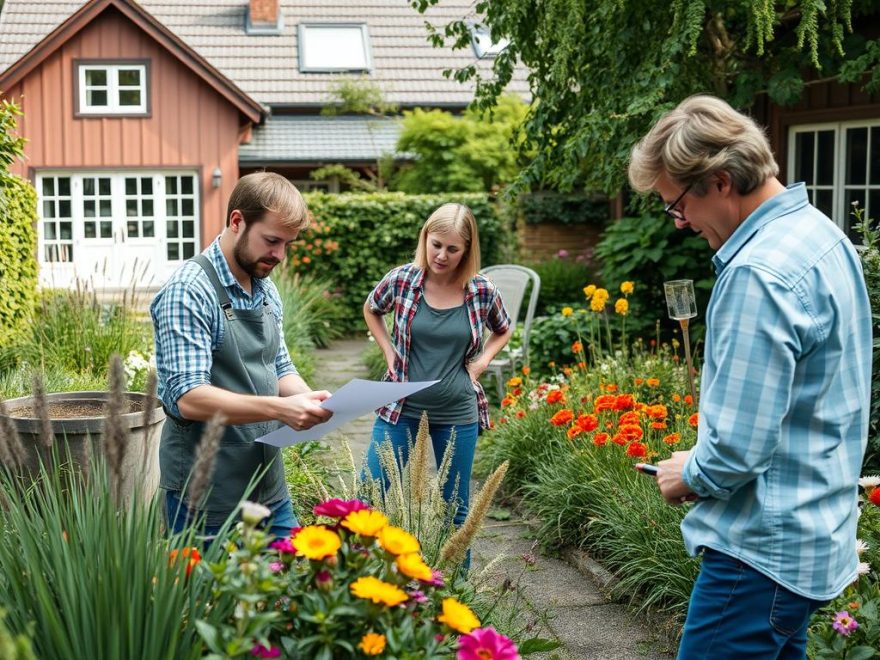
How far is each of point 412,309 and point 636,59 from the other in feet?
13.2

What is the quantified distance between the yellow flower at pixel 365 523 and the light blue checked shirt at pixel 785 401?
646mm

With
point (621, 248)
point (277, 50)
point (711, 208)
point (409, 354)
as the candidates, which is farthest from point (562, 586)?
point (277, 50)

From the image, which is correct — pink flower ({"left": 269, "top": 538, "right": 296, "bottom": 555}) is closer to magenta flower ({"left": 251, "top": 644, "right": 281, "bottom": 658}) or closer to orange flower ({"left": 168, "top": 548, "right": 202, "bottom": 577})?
orange flower ({"left": 168, "top": 548, "right": 202, "bottom": 577})

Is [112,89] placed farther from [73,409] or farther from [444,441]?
[444,441]

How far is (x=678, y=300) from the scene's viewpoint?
4.34 metres

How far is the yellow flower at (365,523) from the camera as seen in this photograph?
189 cm

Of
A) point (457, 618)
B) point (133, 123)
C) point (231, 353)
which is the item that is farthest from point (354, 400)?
point (133, 123)

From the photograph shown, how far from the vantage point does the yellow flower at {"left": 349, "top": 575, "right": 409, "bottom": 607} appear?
1748 millimetres

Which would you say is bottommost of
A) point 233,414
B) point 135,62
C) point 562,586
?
point 562,586

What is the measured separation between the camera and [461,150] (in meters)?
18.0

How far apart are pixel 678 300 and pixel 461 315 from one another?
95 centimetres

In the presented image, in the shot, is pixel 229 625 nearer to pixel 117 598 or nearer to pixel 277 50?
pixel 117 598

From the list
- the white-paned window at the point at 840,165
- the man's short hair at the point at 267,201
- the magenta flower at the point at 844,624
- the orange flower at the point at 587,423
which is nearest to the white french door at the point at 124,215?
the white-paned window at the point at 840,165

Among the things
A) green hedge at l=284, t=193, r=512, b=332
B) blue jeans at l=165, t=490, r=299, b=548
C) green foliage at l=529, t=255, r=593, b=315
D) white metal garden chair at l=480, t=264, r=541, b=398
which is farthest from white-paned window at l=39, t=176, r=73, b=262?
blue jeans at l=165, t=490, r=299, b=548
